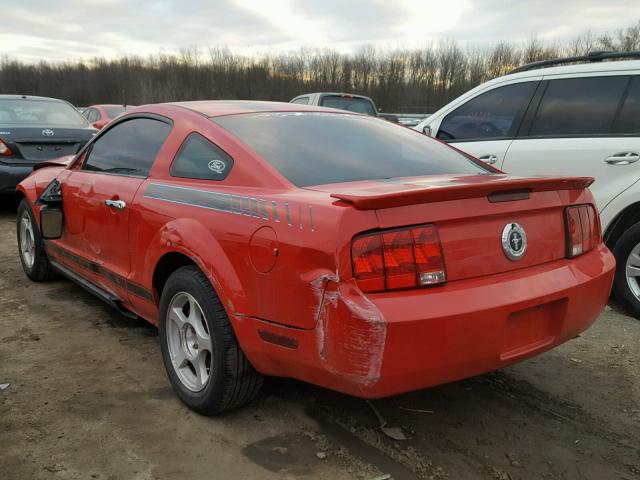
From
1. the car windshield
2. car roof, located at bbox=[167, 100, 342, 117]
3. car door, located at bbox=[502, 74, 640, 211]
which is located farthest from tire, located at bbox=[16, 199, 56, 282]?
the car windshield

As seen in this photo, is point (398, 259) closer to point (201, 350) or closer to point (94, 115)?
point (201, 350)

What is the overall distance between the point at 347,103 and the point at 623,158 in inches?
311

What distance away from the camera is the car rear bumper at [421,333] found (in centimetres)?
183

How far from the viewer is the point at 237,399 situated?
2475mm

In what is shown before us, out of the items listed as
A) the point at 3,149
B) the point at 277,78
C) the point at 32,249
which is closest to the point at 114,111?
the point at 3,149

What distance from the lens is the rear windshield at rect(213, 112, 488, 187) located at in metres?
2.49

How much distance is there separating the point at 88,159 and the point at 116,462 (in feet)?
7.47

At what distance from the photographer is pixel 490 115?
484cm

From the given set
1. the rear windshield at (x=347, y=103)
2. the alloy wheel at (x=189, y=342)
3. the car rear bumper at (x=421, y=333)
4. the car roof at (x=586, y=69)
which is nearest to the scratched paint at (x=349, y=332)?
the car rear bumper at (x=421, y=333)

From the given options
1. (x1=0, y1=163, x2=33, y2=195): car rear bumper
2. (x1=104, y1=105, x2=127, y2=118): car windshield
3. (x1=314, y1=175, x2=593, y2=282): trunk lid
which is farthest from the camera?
(x1=104, y1=105, x2=127, y2=118): car windshield

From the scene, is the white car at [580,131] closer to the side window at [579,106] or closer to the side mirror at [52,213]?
the side window at [579,106]

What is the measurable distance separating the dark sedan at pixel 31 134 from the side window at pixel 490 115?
4.69 m

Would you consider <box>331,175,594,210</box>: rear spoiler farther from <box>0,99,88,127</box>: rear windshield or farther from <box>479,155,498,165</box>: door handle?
<box>0,99,88,127</box>: rear windshield

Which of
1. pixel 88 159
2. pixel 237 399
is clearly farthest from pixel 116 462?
pixel 88 159
